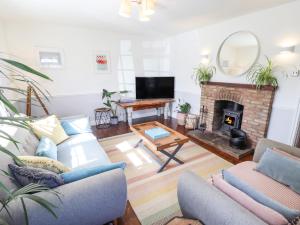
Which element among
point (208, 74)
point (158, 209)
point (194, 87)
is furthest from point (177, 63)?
point (158, 209)

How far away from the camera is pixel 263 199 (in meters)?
1.12

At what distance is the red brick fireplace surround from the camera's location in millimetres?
2920

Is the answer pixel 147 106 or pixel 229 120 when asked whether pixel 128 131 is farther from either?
pixel 229 120

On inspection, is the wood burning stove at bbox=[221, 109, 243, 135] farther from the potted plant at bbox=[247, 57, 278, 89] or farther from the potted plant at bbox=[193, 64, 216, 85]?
the potted plant at bbox=[193, 64, 216, 85]

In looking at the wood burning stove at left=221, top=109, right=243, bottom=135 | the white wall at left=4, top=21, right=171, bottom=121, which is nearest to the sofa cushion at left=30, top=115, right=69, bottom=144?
the white wall at left=4, top=21, right=171, bottom=121

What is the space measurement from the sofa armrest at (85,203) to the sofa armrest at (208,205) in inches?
21.1

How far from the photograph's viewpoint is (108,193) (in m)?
1.36

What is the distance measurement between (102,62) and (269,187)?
4.20 meters

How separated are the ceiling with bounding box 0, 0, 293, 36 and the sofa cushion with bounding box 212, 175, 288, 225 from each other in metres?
2.53

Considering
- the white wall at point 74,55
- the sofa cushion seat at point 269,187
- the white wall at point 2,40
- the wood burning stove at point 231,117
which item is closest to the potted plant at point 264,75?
the wood burning stove at point 231,117

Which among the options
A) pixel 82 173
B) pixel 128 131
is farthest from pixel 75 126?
pixel 82 173

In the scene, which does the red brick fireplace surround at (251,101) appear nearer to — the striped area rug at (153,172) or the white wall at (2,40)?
the striped area rug at (153,172)

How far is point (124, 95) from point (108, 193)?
370 cm

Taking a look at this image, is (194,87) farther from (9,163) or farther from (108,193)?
(9,163)
